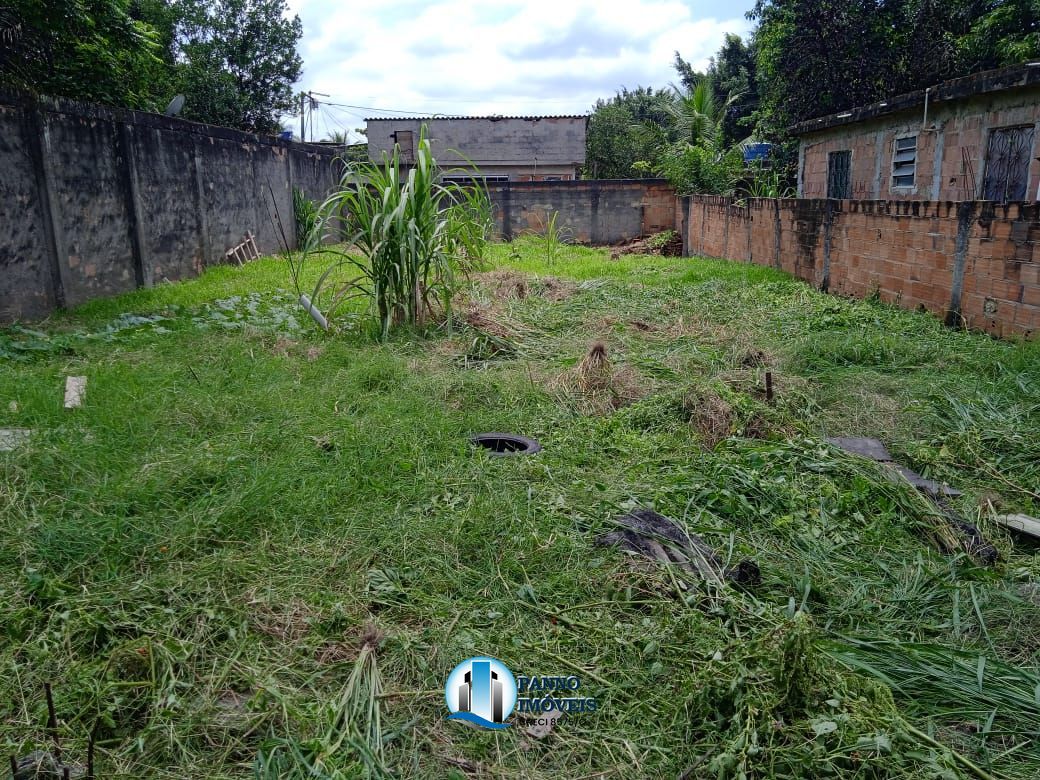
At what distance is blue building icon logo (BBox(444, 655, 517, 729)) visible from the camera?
2039 mm

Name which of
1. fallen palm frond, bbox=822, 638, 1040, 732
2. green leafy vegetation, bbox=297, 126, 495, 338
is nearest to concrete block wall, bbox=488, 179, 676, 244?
green leafy vegetation, bbox=297, 126, 495, 338

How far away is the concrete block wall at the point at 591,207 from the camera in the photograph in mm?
17562

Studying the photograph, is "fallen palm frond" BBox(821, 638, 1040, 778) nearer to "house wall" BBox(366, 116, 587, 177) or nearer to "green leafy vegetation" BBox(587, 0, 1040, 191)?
"green leafy vegetation" BBox(587, 0, 1040, 191)

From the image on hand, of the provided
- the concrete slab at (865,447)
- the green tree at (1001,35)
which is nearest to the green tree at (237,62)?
the green tree at (1001,35)

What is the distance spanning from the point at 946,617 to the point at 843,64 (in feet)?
48.2

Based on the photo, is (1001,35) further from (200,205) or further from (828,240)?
(200,205)

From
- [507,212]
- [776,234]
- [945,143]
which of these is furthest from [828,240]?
[507,212]

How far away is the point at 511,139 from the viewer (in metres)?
23.8

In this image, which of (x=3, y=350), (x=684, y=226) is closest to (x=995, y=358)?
(x=3, y=350)

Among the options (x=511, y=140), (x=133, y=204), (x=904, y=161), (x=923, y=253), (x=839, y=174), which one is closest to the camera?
(x=923, y=253)

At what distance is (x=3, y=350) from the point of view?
552cm

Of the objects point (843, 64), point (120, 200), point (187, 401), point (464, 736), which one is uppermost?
point (843, 64)

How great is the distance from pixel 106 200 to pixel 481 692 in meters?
8.13

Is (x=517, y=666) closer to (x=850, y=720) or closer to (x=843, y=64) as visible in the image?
(x=850, y=720)
